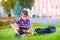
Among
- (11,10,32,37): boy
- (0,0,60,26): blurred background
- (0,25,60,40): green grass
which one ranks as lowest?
(0,25,60,40): green grass

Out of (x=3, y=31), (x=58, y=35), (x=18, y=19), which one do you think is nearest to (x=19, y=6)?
(x=18, y=19)

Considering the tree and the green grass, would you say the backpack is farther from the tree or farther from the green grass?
the tree

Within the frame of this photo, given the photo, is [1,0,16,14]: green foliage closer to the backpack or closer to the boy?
the boy

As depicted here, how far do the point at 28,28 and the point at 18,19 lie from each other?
0.30ft

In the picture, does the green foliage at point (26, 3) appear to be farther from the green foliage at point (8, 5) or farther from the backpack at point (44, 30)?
the backpack at point (44, 30)

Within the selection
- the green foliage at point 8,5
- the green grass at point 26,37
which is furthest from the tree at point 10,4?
the green grass at point 26,37

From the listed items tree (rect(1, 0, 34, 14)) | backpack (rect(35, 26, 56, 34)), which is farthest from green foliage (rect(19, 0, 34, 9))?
backpack (rect(35, 26, 56, 34))

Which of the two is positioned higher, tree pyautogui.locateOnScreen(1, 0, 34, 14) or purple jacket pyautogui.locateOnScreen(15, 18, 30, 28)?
tree pyautogui.locateOnScreen(1, 0, 34, 14)

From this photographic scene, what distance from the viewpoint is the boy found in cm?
91

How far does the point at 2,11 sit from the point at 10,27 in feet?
0.40

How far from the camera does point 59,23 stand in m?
0.92

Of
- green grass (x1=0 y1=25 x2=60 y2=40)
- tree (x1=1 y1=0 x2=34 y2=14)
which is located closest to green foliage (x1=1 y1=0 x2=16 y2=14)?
tree (x1=1 y1=0 x2=34 y2=14)

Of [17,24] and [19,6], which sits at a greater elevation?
[19,6]

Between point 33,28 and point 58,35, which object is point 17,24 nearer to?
point 33,28
